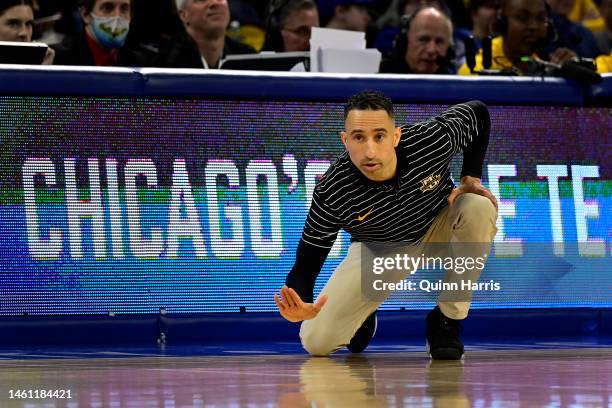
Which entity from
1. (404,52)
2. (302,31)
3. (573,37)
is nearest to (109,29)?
(302,31)

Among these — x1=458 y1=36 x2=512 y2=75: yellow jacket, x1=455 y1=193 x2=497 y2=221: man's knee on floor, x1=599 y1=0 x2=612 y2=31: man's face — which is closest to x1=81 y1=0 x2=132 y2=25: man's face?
x1=458 y1=36 x2=512 y2=75: yellow jacket

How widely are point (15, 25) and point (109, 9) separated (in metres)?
0.63

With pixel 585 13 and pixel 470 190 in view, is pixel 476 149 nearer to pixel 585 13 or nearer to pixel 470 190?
pixel 470 190

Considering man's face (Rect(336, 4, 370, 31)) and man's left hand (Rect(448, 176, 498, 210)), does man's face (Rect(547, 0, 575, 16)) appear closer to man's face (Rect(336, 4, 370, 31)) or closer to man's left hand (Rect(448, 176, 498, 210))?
man's face (Rect(336, 4, 370, 31))

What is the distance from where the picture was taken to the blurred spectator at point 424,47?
26.6 feet

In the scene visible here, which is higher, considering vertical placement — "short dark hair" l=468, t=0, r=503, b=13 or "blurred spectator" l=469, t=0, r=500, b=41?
"short dark hair" l=468, t=0, r=503, b=13

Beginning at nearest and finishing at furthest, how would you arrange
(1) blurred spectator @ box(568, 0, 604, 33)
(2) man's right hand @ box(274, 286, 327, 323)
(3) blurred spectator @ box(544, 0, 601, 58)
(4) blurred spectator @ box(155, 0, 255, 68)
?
(2) man's right hand @ box(274, 286, 327, 323) → (4) blurred spectator @ box(155, 0, 255, 68) → (3) blurred spectator @ box(544, 0, 601, 58) → (1) blurred spectator @ box(568, 0, 604, 33)

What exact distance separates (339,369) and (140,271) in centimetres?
180

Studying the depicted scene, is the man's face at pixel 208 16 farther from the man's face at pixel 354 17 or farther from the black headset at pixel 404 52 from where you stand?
the man's face at pixel 354 17

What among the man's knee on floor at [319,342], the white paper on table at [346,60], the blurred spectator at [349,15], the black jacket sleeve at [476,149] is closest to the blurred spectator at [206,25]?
the white paper on table at [346,60]

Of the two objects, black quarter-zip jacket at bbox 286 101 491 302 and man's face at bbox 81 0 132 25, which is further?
man's face at bbox 81 0 132 25

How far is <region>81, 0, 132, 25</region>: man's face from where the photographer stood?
7699 millimetres

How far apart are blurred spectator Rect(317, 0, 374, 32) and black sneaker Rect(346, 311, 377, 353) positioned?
4676 millimetres

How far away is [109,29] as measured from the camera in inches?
301
